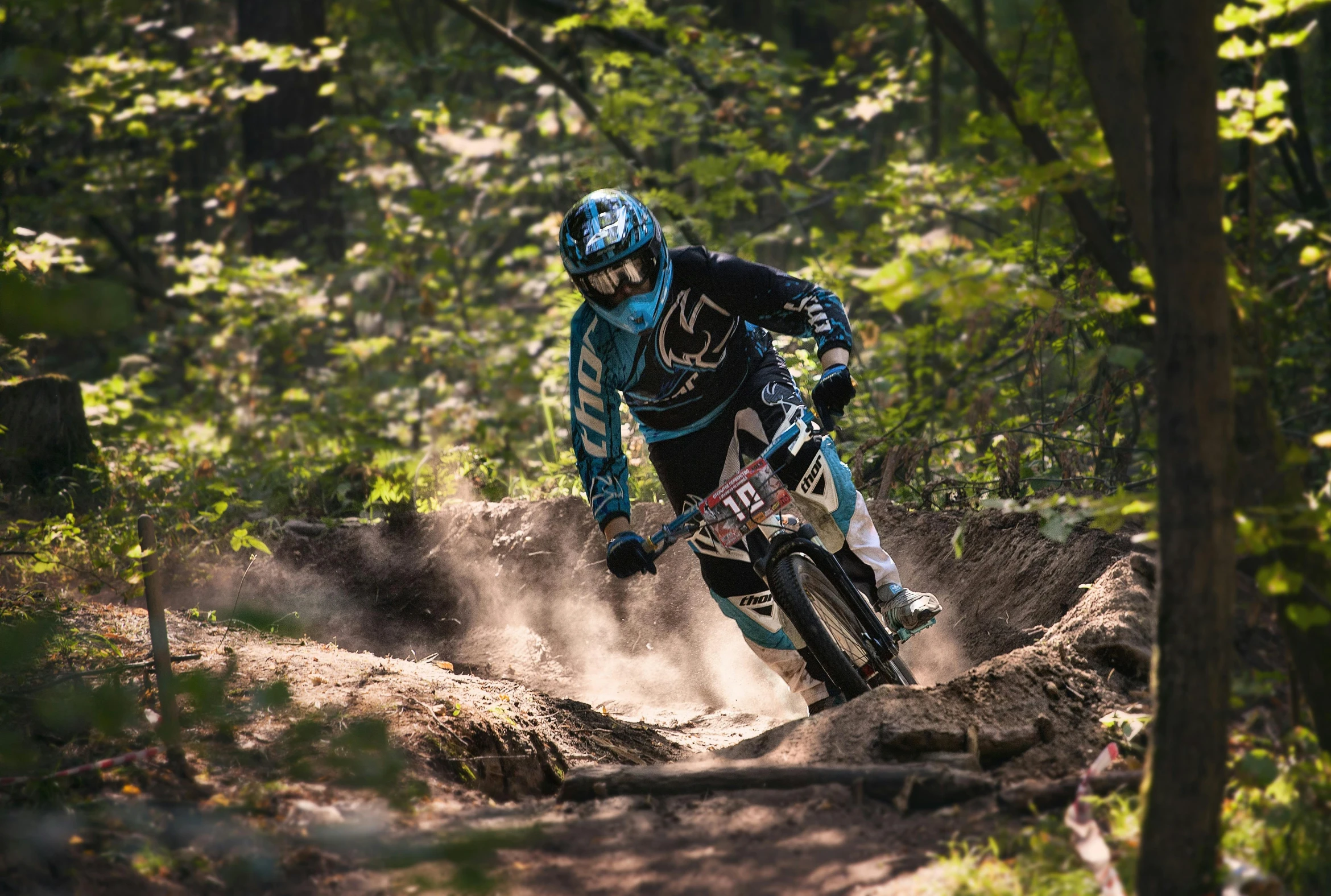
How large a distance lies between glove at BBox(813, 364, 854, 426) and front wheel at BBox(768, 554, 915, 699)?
61 centimetres

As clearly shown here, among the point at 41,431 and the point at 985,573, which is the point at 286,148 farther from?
the point at 985,573

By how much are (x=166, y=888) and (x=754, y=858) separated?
154 centimetres

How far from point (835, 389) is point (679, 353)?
732 mm

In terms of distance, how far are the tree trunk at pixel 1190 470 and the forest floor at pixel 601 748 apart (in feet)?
1.95

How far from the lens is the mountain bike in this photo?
4.19 meters

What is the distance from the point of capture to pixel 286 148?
14.2 meters

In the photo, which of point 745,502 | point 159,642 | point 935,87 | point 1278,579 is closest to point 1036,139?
point 745,502

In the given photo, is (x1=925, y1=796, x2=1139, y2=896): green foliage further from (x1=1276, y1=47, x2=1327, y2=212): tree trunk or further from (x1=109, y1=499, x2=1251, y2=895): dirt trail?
(x1=1276, y1=47, x2=1327, y2=212): tree trunk

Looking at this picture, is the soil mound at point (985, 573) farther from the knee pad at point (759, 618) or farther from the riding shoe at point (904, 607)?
the knee pad at point (759, 618)

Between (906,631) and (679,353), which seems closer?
(679,353)

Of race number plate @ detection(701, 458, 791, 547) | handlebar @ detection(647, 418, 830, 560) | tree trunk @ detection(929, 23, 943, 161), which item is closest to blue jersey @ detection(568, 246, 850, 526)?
handlebar @ detection(647, 418, 830, 560)

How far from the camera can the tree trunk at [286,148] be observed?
1350cm

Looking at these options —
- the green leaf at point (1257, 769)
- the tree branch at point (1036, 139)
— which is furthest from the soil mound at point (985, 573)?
the green leaf at point (1257, 769)

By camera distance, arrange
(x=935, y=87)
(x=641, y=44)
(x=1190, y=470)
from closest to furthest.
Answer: (x=1190, y=470) < (x=641, y=44) < (x=935, y=87)
